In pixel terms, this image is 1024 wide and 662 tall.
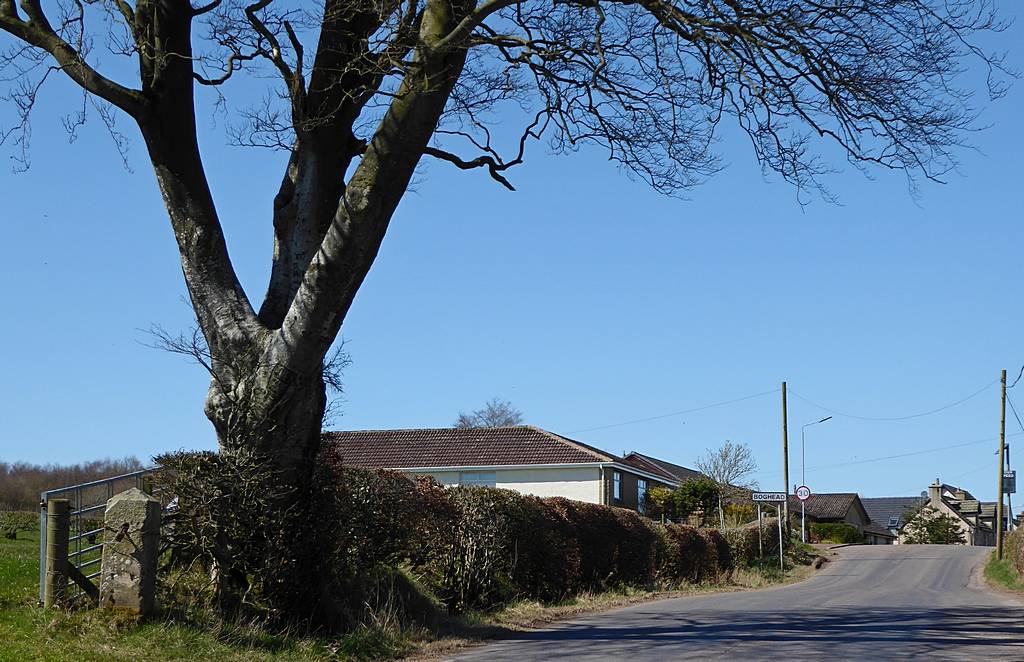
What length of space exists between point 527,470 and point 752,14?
39.0 m

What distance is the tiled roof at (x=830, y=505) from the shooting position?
314ft

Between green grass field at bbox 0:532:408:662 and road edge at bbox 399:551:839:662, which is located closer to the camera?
green grass field at bbox 0:532:408:662

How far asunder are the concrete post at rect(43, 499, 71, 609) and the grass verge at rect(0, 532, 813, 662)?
0.18 meters

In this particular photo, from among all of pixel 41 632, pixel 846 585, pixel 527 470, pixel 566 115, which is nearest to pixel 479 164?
pixel 566 115

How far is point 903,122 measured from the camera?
458 inches

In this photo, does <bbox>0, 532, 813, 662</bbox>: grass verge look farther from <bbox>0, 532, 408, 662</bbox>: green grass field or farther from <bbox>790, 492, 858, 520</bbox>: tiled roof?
<bbox>790, 492, 858, 520</bbox>: tiled roof

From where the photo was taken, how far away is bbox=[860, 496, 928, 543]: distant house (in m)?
120

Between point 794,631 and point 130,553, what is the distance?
28.4 feet

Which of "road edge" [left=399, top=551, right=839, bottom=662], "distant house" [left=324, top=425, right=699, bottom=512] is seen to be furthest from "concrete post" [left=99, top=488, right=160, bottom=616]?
"distant house" [left=324, top=425, right=699, bottom=512]

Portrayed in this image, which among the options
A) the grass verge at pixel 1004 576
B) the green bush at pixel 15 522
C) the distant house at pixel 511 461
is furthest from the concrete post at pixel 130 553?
the distant house at pixel 511 461

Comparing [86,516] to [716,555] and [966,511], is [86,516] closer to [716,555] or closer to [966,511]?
[716,555]

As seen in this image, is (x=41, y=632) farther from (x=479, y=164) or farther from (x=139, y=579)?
(x=479, y=164)

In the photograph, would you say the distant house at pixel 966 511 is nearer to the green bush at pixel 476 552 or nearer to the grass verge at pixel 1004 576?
the grass verge at pixel 1004 576

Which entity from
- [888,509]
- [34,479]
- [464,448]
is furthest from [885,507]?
[34,479]
